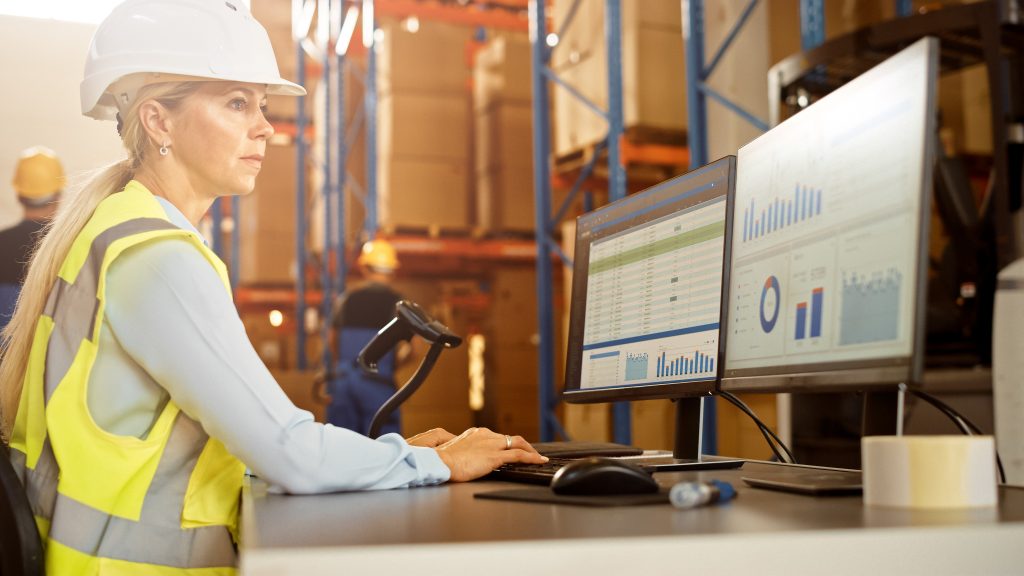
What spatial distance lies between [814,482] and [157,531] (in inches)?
32.0

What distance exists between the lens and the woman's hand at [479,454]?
60.4 inches

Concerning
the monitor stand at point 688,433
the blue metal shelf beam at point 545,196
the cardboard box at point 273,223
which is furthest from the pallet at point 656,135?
the cardboard box at point 273,223

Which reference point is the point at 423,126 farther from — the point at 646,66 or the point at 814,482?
the point at 814,482

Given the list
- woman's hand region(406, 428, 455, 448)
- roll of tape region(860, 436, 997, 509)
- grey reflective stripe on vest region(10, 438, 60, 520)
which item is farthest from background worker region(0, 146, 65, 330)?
roll of tape region(860, 436, 997, 509)

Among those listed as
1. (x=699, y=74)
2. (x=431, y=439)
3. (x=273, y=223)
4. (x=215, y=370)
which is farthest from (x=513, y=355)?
(x=215, y=370)

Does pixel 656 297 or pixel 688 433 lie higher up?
pixel 656 297

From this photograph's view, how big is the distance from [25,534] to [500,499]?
1.90 ft

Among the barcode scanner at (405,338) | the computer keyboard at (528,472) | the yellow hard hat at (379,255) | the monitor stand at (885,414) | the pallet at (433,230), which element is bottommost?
the computer keyboard at (528,472)

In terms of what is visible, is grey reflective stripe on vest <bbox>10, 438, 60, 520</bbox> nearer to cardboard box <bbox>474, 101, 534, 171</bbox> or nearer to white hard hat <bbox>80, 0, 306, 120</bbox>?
white hard hat <bbox>80, 0, 306, 120</bbox>

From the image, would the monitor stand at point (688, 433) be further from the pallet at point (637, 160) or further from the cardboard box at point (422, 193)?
the cardboard box at point (422, 193)

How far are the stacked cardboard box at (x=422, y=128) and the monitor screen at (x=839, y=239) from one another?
19.3ft

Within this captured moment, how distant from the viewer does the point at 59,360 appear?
1.38 meters

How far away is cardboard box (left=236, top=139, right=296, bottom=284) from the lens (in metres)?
9.44

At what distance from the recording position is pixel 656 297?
1820mm
